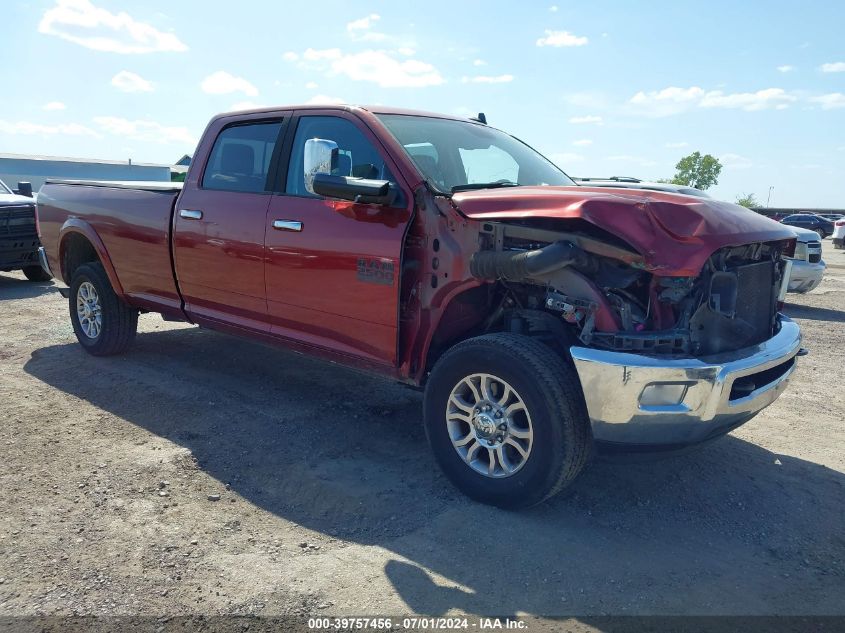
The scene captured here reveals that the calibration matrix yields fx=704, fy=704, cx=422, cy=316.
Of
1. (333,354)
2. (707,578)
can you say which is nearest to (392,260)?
(333,354)

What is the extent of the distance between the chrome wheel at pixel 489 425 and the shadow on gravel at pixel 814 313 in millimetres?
7452

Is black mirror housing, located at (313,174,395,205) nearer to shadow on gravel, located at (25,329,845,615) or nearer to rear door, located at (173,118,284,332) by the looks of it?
rear door, located at (173,118,284,332)

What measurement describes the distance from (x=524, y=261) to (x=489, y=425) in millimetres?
838

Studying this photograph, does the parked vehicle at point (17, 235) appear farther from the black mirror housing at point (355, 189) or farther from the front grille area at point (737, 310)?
the front grille area at point (737, 310)

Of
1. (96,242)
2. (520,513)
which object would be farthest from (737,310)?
(96,242)

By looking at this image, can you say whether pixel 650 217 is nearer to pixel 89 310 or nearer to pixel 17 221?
pixel 89 310

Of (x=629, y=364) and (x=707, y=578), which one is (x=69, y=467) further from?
(x=707, y=578)

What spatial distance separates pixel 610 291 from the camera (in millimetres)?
3365

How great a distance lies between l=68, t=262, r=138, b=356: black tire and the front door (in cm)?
220

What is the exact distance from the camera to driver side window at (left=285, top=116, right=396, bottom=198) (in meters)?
4.03

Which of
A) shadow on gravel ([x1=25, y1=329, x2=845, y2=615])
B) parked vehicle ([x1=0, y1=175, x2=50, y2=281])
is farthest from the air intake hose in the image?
parked vehicle ([x1=0, y1=175, x2=50, y2=281])

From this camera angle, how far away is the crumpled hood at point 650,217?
3.11 m

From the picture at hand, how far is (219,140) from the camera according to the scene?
17.2 ft

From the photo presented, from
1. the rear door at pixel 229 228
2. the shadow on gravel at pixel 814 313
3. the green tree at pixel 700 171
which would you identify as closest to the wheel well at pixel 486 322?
the rear door at pixel 229 228
